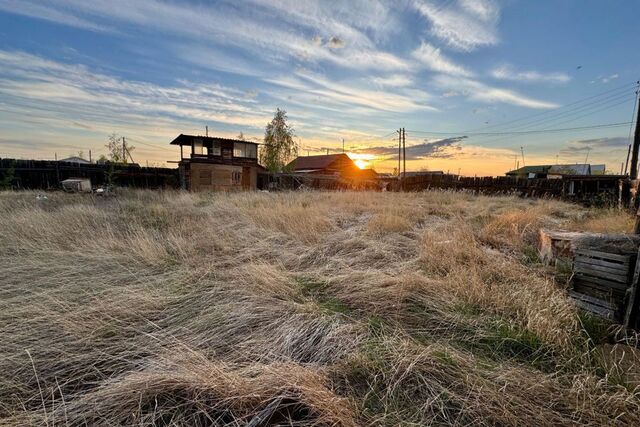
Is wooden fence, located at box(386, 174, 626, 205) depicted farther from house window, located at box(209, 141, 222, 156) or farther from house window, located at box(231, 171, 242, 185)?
house window, located at box(209, 141, 222, 156)

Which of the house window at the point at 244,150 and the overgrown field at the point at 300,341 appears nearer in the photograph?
the overgrown field at the point at 300,341

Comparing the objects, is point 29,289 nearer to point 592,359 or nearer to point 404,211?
point 592,359

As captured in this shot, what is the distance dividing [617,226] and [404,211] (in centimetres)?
423

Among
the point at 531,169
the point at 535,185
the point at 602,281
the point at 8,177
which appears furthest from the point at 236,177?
the point at 531,169

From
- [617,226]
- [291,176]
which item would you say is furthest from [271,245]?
[291,176]

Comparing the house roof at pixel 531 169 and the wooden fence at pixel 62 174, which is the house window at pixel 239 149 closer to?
the wooden fence at pixel 62 174

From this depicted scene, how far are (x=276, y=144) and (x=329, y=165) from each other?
7.77 m

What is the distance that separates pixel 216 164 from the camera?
22844 millimetres

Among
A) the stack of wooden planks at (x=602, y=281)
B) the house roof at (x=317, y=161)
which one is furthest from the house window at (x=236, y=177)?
the stack of wooden planks at (x=602, y=281)

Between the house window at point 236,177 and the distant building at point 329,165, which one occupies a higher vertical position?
the distant building at point 329,165

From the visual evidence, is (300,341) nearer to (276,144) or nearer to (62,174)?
(62,174)

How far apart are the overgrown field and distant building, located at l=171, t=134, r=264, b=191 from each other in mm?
18273

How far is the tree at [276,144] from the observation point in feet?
114

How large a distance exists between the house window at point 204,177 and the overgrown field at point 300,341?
18113 mm
